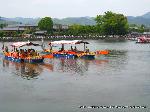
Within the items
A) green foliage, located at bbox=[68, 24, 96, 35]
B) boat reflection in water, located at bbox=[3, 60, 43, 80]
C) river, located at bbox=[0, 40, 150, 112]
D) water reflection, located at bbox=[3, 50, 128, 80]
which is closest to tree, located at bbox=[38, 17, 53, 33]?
green foliage, located at bbox=[68, 24, 96, 35]

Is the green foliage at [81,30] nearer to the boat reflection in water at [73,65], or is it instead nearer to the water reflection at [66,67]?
the boat reflection in water at [73,65]

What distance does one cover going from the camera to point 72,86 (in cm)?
3195

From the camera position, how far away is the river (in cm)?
2614

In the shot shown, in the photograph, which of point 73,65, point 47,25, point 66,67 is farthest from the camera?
point 47,25

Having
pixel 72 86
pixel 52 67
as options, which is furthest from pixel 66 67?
pixel 72 86

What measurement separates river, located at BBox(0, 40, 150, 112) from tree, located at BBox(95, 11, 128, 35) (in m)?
65.0

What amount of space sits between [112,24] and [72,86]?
3144 inches

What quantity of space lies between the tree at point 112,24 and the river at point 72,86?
6502 centimetres

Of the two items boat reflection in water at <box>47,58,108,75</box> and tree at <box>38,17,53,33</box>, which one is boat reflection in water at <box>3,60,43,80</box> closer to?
boat reflection in water at <box>47,58,108,75</box>

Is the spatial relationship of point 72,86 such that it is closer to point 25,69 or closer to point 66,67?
point 25,69

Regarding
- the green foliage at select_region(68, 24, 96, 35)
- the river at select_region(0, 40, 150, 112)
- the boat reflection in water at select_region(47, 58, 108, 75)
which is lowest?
the river at select_region(0, 40, 150, 112)

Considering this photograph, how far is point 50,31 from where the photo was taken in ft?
390

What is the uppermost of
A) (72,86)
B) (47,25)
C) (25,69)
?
(47,25)

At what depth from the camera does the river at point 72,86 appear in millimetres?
26141
